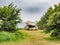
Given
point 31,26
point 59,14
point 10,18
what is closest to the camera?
point 59,14

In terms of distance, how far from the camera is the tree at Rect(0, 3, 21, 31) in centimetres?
3712

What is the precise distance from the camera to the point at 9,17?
1492 inches

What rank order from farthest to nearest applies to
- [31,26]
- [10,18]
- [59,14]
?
[31,26] → [10,18] → [59,14]

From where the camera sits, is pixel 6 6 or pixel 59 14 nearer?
pixel 59 14

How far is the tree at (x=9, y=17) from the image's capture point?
37.1 m

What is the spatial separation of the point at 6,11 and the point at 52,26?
748cm

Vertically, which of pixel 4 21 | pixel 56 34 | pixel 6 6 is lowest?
pixel 56 34

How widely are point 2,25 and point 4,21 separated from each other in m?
0.65

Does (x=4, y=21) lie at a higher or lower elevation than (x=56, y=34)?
higher

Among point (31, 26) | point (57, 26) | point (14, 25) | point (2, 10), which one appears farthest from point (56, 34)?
point (31, 26)

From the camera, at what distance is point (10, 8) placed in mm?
39781

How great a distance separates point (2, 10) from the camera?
3869 cm

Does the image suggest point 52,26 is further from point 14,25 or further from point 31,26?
point 31,26

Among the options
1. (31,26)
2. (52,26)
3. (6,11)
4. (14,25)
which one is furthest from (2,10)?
(31,26)
